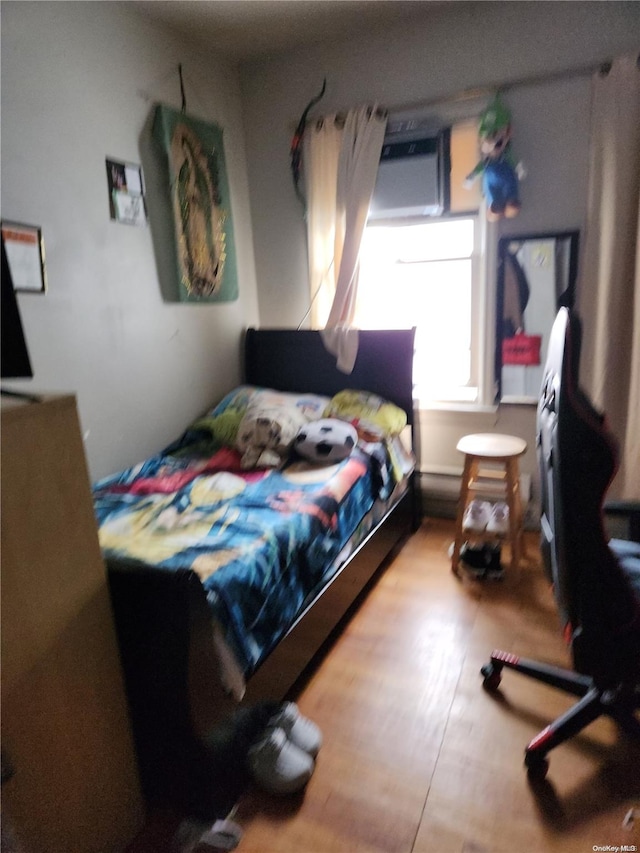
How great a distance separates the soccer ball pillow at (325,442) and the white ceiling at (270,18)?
191cm

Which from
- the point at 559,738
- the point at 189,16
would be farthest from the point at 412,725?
the point at 189,16

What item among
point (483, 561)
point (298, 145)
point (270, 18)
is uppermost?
point (270, 18)

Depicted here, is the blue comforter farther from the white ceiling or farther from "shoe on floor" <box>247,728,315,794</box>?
the white ceiling

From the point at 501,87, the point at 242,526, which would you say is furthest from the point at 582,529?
the point at 501,87

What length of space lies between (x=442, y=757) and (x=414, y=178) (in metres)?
2.54

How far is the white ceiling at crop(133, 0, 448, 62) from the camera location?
2.38 meters

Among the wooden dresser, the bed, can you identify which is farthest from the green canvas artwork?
the wooden dresser

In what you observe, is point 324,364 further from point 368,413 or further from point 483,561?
point 483,561

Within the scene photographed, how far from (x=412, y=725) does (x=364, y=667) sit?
11.7 inches

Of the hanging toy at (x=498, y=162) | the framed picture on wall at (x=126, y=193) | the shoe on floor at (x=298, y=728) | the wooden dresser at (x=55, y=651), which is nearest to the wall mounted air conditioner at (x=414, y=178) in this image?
the hanging toy at (x=498, y=162)

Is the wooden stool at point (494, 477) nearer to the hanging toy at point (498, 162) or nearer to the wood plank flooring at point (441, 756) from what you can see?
the wood plank flooring at point (441, 756)

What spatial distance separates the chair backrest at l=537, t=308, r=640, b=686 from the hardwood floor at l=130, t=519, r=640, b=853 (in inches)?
14.3

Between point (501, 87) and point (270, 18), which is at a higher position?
point (270, 18)

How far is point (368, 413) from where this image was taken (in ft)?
8.74
